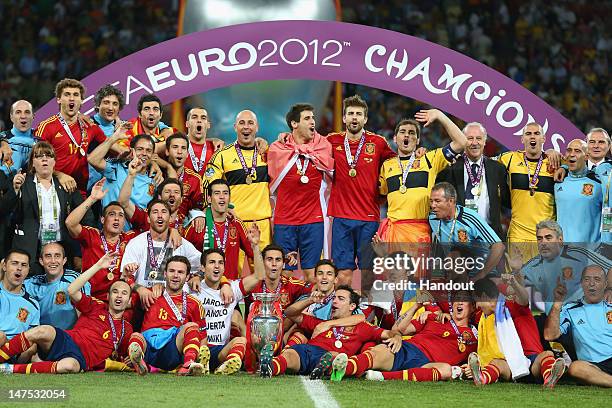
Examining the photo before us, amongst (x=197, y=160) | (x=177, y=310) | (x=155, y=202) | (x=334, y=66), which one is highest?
(x=334, y=66)

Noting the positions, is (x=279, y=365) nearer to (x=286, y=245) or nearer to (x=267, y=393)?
(x=267, y=393)

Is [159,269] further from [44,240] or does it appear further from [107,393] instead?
[107,393]

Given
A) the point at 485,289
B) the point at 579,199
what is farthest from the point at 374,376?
the point at 579,199

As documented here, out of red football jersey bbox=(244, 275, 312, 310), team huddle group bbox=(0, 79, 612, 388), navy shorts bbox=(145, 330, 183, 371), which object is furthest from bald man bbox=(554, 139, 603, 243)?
navy shorts bbox=(145, 330, 183, 371)

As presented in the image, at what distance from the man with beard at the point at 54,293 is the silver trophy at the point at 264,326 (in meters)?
1.36

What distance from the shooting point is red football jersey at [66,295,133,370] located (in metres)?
7.63

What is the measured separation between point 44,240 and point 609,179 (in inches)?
158

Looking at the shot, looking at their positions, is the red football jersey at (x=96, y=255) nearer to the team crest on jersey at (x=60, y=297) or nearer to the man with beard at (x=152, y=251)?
the man with beard at (x=152, y=251)

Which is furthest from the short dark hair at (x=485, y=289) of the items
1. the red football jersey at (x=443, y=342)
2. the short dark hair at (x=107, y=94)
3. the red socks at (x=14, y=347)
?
the short dark hair at (x=107, y=94)

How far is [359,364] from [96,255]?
2.07 meters

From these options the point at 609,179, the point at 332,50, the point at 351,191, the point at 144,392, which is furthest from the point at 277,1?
the point at 144,392

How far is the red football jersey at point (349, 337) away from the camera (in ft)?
25.5

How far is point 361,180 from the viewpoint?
908 cm

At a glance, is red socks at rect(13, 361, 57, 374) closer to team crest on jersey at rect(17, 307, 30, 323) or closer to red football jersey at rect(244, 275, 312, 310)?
team crest on jersey at rect(17, 307, 30, 323)
